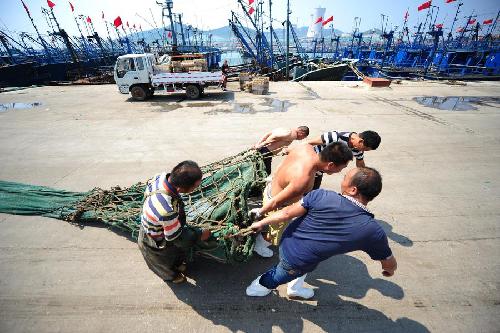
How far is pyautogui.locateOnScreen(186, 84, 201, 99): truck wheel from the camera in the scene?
13.3 m

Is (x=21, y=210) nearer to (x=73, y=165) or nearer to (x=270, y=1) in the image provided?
(x=73, y=165)

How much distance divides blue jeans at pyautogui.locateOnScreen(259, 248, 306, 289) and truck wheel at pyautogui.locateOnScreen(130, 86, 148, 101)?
42.8 feet

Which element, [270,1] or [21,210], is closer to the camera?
[21,210]

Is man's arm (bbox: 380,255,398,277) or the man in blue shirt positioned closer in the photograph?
the man in blue shirt

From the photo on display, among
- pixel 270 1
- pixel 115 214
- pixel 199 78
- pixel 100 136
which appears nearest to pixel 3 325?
pixel 115 214

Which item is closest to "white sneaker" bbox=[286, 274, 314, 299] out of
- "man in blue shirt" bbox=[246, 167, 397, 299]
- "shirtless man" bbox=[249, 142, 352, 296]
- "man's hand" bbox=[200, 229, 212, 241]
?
"shirtless man" bbox=[249, 142, 352, 296]

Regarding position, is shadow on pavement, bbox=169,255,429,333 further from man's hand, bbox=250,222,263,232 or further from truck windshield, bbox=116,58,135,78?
truck windshield, bbox=116,58,135,78

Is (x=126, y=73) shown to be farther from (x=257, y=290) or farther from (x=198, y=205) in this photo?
(x=257, y=290)

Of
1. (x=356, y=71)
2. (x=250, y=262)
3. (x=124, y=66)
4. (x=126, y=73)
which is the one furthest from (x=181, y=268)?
(x=356, y=71)

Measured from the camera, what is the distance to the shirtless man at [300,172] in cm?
253

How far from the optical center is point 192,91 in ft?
44.0

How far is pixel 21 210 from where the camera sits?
4.34m

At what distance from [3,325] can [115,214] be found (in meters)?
1.60

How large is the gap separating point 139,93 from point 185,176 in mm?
12839
